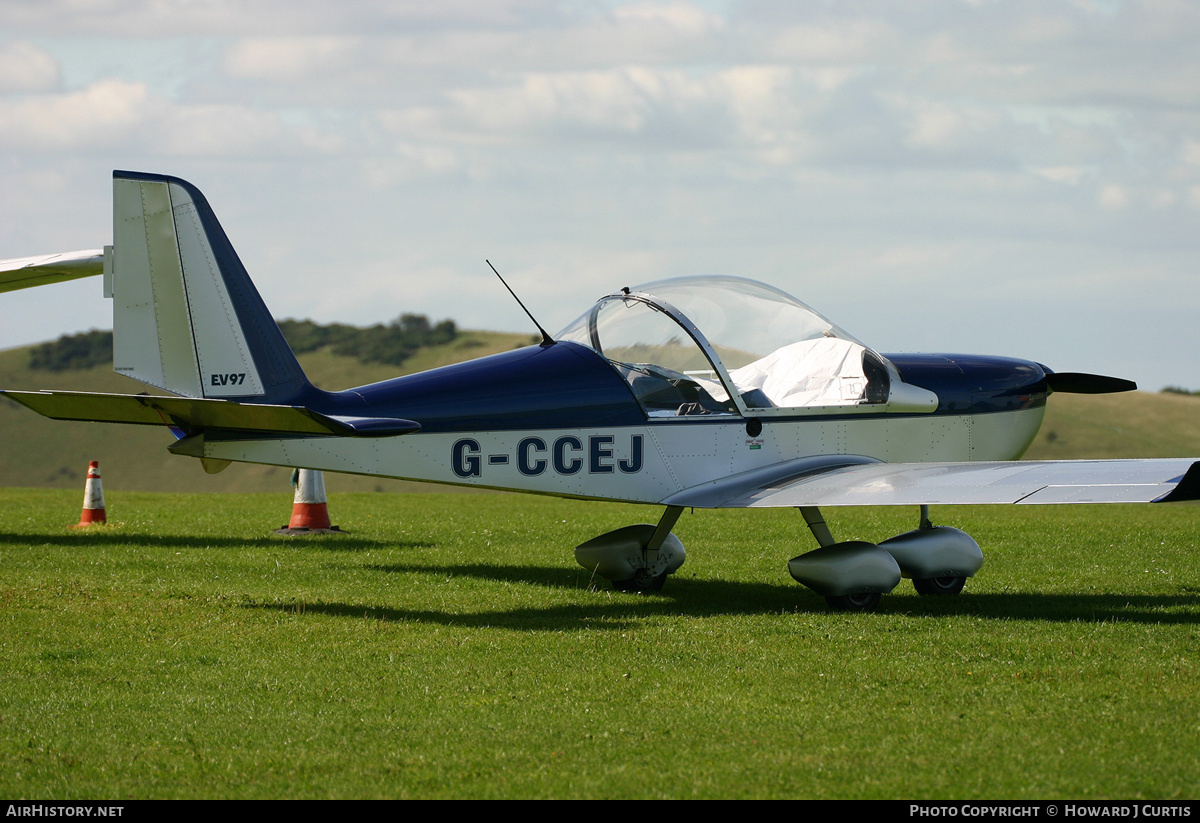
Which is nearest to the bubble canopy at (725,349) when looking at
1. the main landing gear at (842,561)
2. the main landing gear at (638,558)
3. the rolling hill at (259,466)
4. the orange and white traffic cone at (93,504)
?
the main landing gear at (842,561)

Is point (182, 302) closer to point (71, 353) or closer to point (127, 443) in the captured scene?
point (127, 443)

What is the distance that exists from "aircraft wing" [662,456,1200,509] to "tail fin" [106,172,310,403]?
3.28m

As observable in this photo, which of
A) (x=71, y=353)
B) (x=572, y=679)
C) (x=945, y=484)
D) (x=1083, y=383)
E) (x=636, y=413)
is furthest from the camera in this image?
(x=71, y=353)

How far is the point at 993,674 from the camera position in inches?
267

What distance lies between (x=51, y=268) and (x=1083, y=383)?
39.4 feet

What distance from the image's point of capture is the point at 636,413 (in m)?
9.68

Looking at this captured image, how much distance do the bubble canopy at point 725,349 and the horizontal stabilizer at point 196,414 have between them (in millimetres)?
1905

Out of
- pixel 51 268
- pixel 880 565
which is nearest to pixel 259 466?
pixel 51 268

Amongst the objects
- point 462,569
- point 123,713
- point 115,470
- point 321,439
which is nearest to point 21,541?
point 462,569

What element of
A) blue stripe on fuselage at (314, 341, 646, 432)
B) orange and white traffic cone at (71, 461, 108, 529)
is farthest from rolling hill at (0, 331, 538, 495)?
blue stripe on fuselage at (314, 341, 646, 432)

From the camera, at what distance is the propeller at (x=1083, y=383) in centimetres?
1160

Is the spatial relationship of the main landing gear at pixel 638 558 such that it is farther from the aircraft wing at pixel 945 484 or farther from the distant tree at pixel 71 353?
the distant tree at pixel 71 353

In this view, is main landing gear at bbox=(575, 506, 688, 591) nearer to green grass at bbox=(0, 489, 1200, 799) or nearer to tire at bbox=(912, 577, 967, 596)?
green grass at bbox=(0, 489, 1200, 799)
